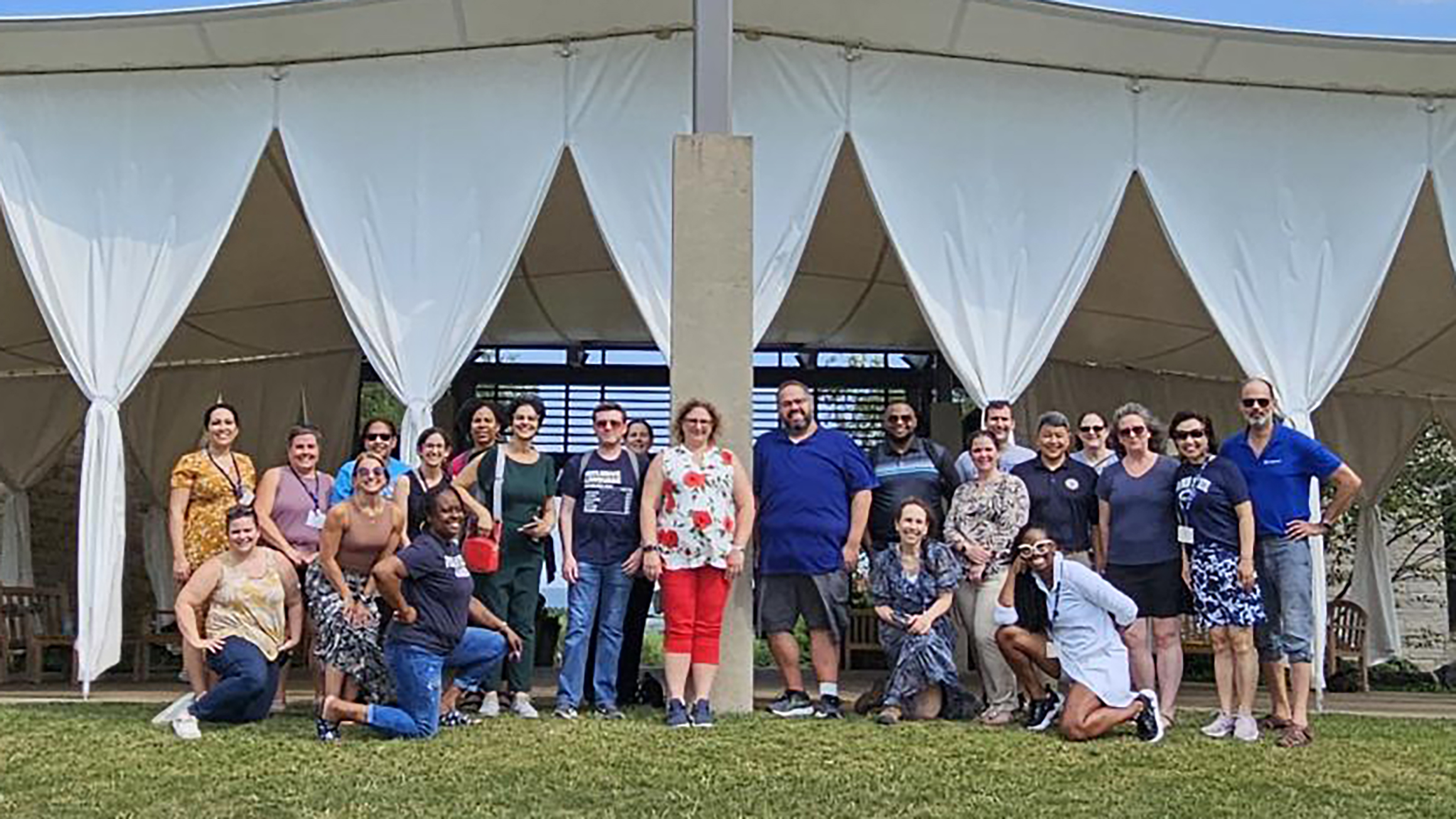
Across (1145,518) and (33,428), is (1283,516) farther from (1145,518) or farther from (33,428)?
(33,428)

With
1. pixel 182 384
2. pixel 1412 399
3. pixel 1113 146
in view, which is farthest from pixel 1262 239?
pixel 182 384

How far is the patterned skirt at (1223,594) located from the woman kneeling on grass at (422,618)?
249cm

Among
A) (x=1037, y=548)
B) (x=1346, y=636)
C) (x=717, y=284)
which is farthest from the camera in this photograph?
(x=1346, y=636)

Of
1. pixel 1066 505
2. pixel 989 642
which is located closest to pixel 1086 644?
pixel 989 642

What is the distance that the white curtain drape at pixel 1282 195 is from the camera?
661 cm

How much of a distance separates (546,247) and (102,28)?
292 centimetres

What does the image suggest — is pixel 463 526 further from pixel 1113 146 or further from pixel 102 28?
pixel 1113 146

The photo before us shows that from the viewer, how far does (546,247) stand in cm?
844

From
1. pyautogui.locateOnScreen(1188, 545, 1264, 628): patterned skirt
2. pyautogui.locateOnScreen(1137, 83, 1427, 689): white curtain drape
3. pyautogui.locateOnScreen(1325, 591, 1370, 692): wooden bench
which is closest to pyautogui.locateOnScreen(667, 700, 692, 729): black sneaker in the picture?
pyautogui.locateOnScreen(1188, 545, 1264, 628): patterned skirt

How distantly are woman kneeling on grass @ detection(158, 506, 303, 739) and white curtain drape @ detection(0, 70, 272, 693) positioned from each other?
1.83m

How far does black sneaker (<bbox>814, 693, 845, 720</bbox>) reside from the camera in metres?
5.21

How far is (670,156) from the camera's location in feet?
21.0

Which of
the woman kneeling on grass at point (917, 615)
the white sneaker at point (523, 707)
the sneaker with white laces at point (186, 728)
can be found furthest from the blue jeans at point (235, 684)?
the woman kneeling on grass at point (917, 615)

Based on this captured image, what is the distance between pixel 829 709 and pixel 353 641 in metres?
1.73
